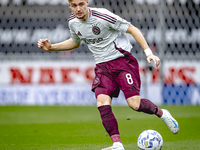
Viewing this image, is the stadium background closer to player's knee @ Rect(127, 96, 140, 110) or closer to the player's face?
player's knee @ Rect(127, 96, 140, 110)

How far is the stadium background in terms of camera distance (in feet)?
35.3

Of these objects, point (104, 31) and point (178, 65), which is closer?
point (104, 31)

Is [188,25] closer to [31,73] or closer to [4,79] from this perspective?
[31,73]

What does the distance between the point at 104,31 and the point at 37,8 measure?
317 inches

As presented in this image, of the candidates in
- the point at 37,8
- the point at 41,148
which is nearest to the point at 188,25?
the point at 37,8

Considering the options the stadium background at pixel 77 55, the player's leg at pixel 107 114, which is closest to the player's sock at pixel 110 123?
the player's leg at pixel 107 114

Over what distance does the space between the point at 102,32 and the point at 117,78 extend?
60cm

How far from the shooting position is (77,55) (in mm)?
11148

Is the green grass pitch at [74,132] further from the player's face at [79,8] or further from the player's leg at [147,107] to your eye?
the player's face at [79,8]

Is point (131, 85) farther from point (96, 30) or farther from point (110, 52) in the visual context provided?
point (96, 30)

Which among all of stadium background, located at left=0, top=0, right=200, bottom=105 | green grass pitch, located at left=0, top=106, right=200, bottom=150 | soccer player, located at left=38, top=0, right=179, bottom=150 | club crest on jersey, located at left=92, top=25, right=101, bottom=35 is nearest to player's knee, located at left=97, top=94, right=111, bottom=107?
soccer player, located at left=38, top=0, right=179, bottom=150

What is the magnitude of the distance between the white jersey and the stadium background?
628cm

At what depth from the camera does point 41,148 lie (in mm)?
4328

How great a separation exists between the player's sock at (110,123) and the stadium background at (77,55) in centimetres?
676
